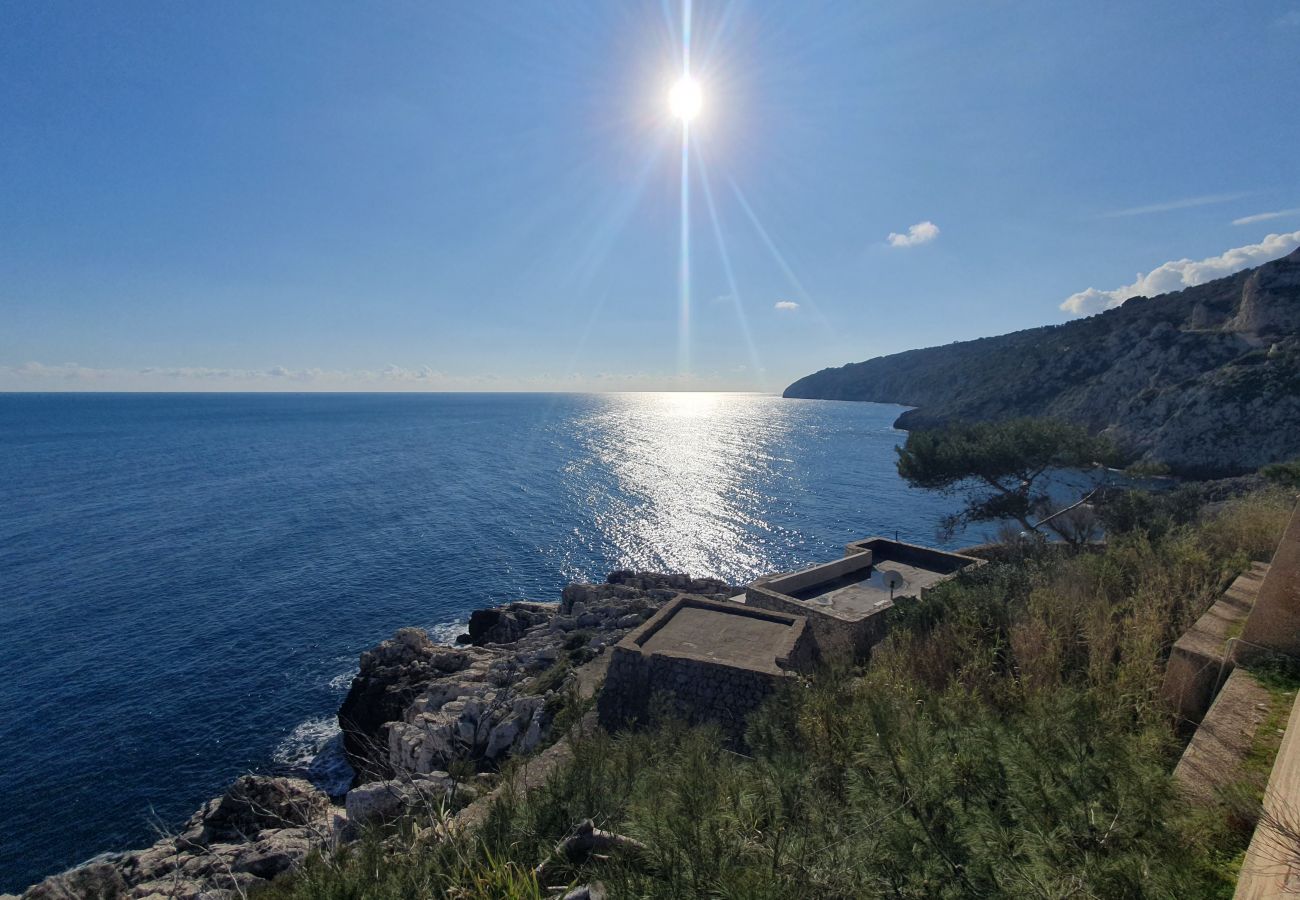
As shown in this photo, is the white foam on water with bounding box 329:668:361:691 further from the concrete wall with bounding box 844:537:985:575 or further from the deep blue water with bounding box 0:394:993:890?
the concrete wall with bounding box 844:537:985:575

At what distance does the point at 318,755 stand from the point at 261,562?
21.1m

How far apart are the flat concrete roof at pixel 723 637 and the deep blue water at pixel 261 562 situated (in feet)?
43.9

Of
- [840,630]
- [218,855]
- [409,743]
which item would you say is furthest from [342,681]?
[840,630]

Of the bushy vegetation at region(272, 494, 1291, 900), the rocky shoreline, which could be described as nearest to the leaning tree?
the rocky shoreline

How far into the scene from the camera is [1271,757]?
3920 mm

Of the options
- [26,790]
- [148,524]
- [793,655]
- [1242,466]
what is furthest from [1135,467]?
[148,524]

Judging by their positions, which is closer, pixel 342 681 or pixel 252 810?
pixel 252 810

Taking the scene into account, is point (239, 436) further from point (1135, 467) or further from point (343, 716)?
point (1135, 467)

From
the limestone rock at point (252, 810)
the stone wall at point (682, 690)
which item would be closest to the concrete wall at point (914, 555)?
the stone wall at point (682, 690)

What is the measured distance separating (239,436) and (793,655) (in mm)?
122842

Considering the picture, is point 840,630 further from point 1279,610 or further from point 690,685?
point 1279,610

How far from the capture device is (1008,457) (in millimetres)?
20750

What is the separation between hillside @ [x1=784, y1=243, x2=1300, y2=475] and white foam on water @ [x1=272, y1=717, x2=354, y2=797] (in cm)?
6790

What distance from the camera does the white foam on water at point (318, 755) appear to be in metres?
18.1
